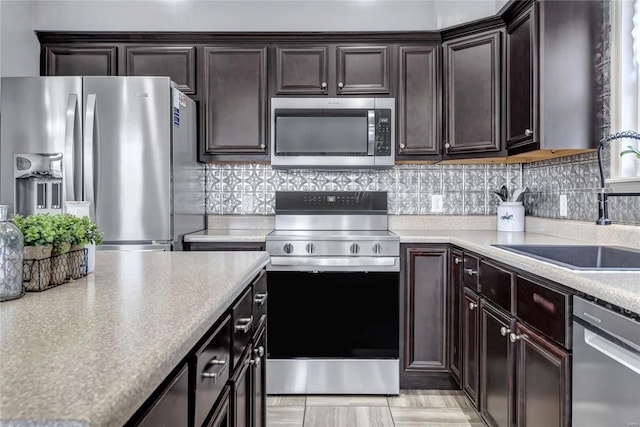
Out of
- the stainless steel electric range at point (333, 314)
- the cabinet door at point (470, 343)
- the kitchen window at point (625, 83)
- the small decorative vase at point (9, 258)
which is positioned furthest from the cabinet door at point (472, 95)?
the small decorative vase at point (9, 258)

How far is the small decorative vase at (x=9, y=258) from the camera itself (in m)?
0.93

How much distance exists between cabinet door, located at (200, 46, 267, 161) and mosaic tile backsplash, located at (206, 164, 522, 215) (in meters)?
0.39

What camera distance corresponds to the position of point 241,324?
50.3 inches

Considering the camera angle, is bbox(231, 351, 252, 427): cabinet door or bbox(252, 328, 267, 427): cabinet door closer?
bbox(231, 351, 252, 427): cabinet door

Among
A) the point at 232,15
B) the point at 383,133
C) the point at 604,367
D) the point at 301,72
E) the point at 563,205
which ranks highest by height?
the point at 232,15

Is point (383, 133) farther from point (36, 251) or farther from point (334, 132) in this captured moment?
point (36, 251)

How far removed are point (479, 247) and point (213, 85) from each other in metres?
1.96

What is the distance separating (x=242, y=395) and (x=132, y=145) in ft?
5.80

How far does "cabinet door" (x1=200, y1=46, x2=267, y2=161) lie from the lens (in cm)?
301

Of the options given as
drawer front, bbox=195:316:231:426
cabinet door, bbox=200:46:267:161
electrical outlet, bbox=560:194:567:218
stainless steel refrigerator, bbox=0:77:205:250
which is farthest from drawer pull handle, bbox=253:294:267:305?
electrical outlet, bbox=560:194:567:218

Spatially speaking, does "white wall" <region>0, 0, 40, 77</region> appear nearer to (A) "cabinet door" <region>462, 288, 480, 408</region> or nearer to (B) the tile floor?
(B) the tile floor

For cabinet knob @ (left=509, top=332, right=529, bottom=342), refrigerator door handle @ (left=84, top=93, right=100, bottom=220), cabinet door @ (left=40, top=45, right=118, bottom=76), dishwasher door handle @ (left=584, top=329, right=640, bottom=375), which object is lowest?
cabinet knob @ (left=509, top=332, right=529, bottom=342)

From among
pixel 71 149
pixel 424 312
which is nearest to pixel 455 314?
pixel 424 312

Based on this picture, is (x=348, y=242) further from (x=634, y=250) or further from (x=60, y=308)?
(x=60, y=308)
